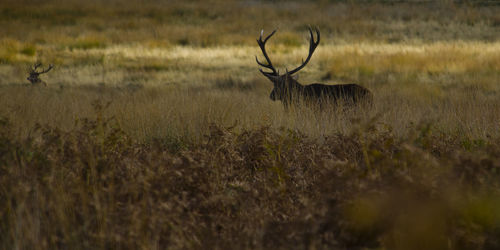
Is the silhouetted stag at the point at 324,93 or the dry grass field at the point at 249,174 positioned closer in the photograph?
the dry grass field at the point at 249,174

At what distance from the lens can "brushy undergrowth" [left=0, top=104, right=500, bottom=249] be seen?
2.65 meters

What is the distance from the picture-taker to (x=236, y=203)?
3.11m

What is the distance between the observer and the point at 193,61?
65.9ft

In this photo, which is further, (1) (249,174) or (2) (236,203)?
(1) (249,174)

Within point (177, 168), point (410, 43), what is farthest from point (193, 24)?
point (177, 168)

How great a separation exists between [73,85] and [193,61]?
21.0 ft

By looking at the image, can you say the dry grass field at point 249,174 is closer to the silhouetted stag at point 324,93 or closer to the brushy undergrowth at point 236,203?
the brushy undergrowth at point 236,203

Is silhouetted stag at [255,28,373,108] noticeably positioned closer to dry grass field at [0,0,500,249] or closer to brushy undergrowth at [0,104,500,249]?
dry grass field at [0,0,500,249]

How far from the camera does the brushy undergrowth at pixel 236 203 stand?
2.65 metres

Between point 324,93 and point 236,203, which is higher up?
point 324,93

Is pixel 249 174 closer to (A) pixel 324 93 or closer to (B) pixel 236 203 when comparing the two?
(B) pixel 236 203

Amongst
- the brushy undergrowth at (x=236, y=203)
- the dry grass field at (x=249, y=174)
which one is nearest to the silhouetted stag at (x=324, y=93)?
the dry grass field at (x=249, y=174)

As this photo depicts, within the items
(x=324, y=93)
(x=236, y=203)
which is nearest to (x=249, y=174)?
(x=236, y=203)

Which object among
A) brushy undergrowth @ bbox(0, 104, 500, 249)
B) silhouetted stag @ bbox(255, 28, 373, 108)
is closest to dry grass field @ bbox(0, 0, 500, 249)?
brushy undergrowth @ bbox(0, 104, 500, 249)
